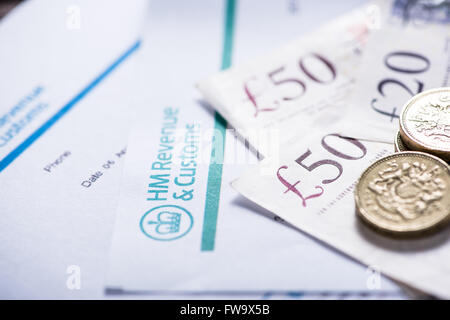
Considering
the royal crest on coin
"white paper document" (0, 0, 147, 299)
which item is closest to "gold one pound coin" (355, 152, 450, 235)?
the royal crest on coin

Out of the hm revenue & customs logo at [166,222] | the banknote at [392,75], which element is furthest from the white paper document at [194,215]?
the banknote at [392,75]

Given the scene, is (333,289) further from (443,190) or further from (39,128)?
(39,128)

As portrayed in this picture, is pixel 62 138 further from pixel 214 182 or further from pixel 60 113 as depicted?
pixel 214 182

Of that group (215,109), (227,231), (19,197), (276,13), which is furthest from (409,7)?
(19,197)

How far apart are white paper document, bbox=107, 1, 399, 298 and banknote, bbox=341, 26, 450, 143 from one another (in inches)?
5.4

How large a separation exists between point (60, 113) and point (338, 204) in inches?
13.8

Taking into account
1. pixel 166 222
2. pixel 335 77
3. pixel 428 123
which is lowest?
pixel 166 222

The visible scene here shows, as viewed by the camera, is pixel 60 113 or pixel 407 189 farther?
pixel 60 113

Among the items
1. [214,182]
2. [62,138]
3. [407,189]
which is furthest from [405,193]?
[62,138]

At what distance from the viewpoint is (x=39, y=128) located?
63 centimetres

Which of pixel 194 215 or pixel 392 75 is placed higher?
pixel 392 75

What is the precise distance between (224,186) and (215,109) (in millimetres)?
120

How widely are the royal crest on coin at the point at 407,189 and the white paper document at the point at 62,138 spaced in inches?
10.3

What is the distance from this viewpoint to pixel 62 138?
0.61m
